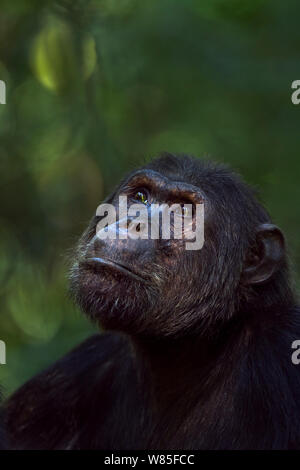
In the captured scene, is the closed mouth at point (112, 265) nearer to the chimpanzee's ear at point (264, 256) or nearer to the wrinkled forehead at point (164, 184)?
the wrinkled forehead at point (164, 184)

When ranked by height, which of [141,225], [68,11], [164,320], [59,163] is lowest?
[164,320]

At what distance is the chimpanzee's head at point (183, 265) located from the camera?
6.01 meters

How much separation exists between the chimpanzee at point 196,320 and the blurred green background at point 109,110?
3.51 metres

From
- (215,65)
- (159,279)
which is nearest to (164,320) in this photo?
(159,279)

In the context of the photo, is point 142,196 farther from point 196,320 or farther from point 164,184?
point 196,320

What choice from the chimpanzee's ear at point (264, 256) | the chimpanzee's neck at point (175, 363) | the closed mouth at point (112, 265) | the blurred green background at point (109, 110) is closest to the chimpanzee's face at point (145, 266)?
the closed mouth at point (112, 265)

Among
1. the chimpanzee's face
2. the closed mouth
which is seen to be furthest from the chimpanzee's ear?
the closed mouth

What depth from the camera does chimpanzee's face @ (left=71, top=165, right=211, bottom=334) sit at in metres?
5.99

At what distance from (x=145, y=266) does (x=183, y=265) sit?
31 centimetres

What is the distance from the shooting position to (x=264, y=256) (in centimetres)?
640
